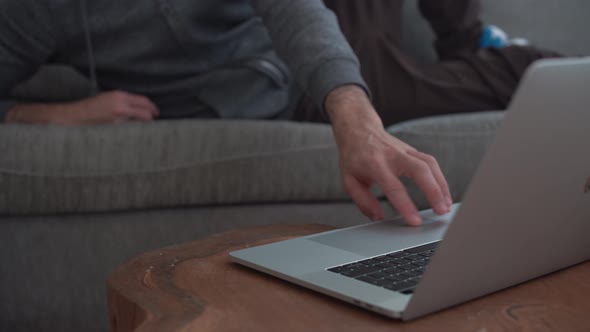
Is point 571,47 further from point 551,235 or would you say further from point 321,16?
point 551,235

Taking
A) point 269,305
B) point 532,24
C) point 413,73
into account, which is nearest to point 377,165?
point 269,305

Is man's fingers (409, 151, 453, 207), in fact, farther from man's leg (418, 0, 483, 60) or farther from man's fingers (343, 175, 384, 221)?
man's leg (418, 0, 483, 60)

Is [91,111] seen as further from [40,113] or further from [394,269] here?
[394,269]

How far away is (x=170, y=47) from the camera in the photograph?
4.45ft

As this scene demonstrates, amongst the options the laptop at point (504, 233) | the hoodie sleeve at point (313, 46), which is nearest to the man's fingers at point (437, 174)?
the laptop at point (504, 233)

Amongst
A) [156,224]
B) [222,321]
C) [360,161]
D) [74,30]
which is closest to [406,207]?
[360,161]

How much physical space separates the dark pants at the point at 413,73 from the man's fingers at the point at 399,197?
2.43ft

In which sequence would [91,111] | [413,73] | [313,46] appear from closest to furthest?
1. [313,46]
2. [91,111]
3. [413,73]

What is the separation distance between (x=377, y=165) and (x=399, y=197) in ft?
0.15

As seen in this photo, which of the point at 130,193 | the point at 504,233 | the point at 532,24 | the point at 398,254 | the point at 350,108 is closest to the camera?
the point at 504,233

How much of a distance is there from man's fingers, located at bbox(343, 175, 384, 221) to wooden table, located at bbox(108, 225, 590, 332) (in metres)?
0.21

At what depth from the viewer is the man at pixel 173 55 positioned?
1.07 meters

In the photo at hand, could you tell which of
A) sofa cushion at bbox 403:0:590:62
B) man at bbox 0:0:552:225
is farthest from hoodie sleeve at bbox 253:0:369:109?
sofa cushion at bbox 403:0:590:62

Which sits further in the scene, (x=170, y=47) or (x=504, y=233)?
(x=170, y=47)
